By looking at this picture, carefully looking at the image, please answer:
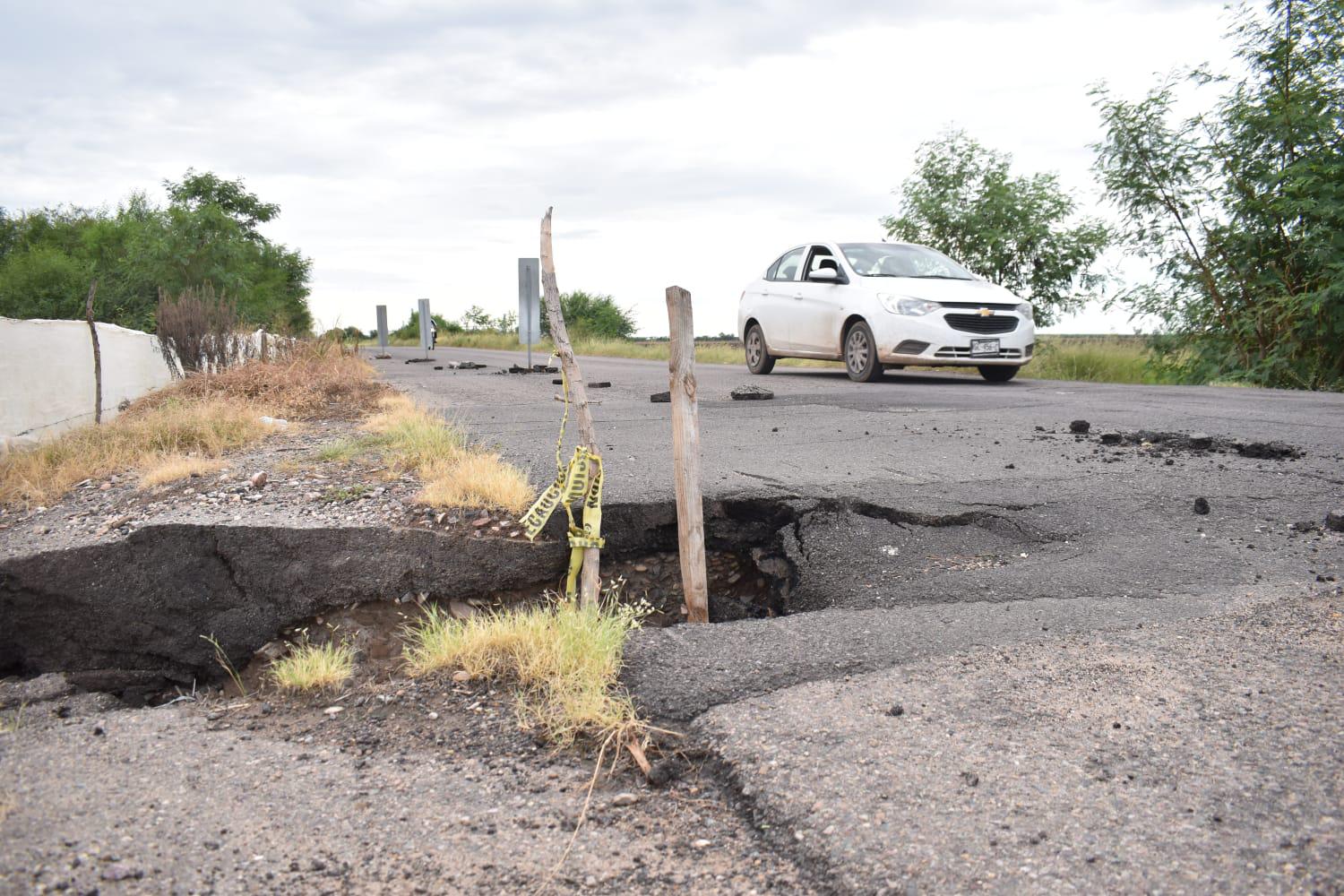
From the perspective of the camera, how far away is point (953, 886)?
2.11m

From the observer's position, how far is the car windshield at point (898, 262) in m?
12.1

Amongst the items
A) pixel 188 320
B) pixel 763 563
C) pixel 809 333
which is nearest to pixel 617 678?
pixel 763 563

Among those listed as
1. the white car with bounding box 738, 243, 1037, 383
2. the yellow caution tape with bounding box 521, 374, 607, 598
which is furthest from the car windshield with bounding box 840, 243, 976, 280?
the yellow caution tape with bounding box 521, 374, 607, 598

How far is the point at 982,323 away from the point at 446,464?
299 inches

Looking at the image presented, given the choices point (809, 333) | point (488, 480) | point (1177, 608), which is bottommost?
point (1177, 608)

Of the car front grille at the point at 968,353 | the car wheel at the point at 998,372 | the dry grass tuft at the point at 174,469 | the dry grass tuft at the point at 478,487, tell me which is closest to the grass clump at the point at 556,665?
the dry grass tuft at the point at 478,487

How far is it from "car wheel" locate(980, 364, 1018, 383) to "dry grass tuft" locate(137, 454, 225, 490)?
9.29 metres

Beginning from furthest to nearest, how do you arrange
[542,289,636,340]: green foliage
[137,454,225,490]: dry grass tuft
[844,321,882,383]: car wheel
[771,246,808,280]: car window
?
[542,289,636,340]: green foliage → [771,246,808,280]: car window → [844,321,882,383]: car wheel → [137,454,225,490]: dry grass tuft

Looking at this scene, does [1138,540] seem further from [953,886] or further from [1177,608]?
[953,886]

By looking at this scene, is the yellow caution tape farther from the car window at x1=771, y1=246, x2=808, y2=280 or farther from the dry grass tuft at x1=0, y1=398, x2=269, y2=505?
the car window at x1=771, y1=246, x2=808, y2=280

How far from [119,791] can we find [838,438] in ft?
17.9

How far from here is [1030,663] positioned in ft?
10.7

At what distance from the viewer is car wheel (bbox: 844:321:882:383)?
11.8 meters

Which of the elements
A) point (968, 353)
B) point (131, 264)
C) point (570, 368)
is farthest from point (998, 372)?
point (131, 264)
